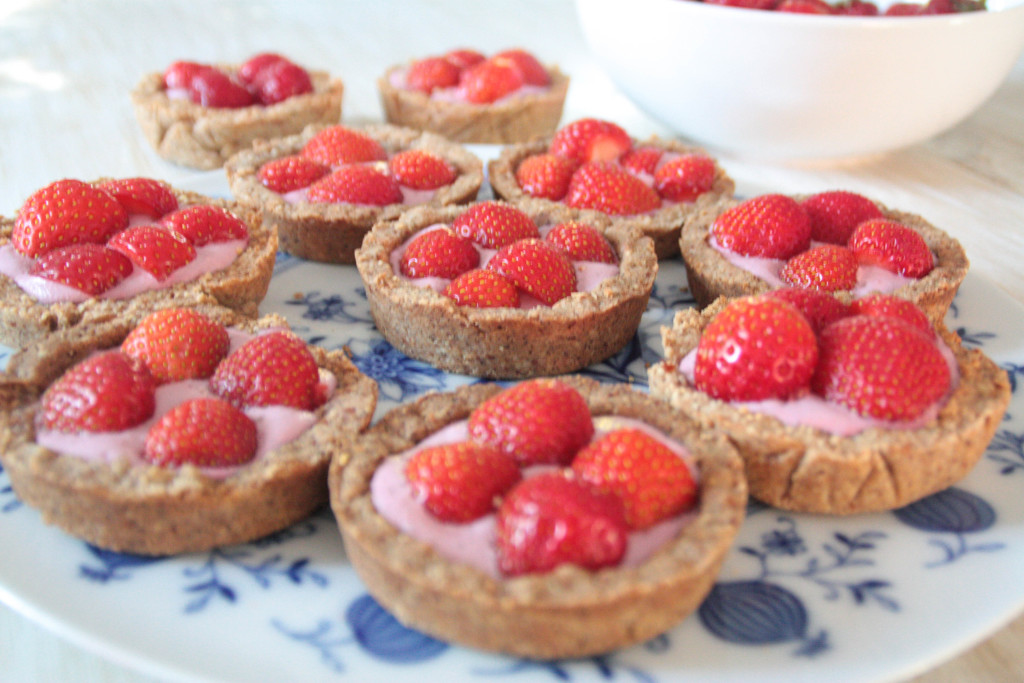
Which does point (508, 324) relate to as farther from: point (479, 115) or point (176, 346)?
point (479, 115)

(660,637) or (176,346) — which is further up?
(176,346)

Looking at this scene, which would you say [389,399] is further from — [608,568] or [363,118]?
[363,118]

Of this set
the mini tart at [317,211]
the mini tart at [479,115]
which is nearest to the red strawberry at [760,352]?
the mini tart at [317,211]

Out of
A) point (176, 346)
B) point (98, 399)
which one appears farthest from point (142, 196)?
point (98, 399)

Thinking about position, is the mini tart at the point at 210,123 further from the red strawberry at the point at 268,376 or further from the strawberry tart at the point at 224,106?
the red strawberry at the point at 268,376

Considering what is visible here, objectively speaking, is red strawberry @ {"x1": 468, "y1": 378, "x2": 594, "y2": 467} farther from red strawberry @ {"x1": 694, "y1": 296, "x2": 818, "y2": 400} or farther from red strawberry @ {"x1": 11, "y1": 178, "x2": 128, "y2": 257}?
red strawberry @ {"x1": 11, "y1": 178, "x2": 128, "y2": 257}

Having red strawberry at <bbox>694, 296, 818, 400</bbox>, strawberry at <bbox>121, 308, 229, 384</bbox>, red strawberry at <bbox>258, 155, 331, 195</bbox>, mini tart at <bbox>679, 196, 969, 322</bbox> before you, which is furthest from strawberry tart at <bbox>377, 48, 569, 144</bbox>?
red strawberry at <bbox>694, 296, 818, 400</bbox>
